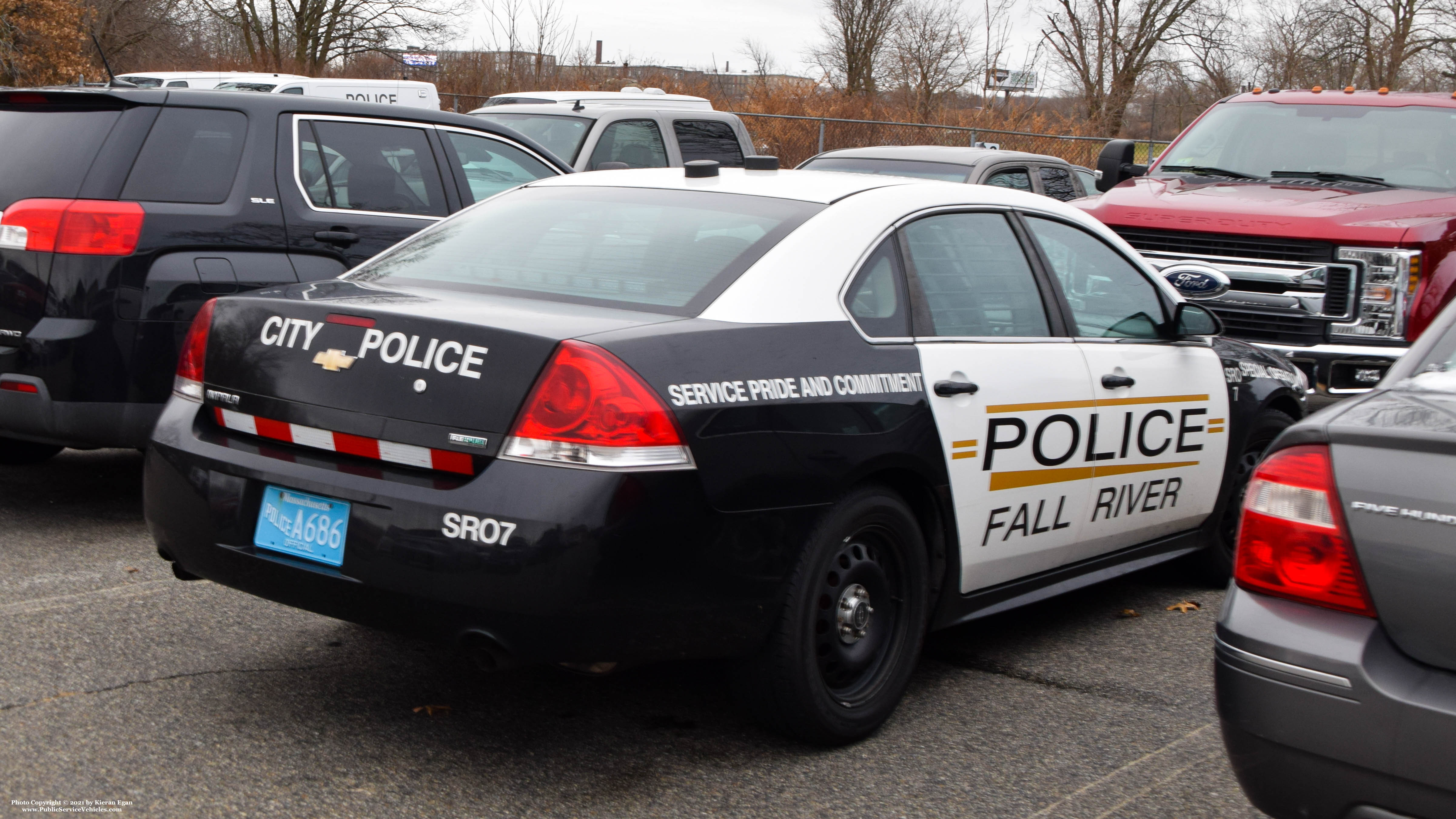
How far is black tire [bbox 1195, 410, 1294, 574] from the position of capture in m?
5.23

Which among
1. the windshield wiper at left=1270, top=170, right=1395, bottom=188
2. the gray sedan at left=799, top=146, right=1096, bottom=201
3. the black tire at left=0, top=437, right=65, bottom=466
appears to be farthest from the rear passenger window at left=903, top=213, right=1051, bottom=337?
the gray sedan at left=799, top=146, right=1096, bottom=201

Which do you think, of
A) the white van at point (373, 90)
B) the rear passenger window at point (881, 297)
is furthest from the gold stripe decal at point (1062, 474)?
→ the white van at point (373, 90)

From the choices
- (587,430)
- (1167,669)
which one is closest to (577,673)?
(587,430)

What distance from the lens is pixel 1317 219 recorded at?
7629 mm

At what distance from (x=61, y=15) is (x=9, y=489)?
85.2 feet

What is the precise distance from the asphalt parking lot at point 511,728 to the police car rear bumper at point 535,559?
0.40m

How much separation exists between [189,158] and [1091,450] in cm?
385

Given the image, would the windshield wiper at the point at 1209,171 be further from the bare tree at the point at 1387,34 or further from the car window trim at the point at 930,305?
the bare tree at the point at 1387,34

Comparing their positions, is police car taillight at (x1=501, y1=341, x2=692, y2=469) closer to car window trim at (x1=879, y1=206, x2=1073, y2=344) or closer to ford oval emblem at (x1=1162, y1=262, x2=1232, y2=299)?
car window trim at (x1=879, y1=206, x2=1073, y2=344)

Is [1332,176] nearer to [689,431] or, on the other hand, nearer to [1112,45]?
[689,431]

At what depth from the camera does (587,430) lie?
10.1ft

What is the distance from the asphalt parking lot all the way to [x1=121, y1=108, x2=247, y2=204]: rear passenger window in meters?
1.62

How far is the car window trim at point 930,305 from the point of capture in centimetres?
392

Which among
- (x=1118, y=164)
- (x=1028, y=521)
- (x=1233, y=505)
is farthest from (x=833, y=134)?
(x=1028, y=521)
